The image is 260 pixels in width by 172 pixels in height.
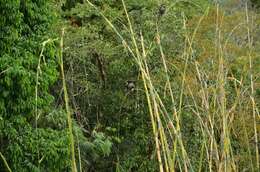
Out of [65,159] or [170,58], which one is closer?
[65,159]

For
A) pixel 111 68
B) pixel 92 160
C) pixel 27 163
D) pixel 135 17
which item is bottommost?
pixel 92 160

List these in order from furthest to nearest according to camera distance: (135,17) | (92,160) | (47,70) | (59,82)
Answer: (135,17)
(59,82)
(92,160)
(47,70)

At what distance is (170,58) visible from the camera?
20.9ft

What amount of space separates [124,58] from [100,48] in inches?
14.4

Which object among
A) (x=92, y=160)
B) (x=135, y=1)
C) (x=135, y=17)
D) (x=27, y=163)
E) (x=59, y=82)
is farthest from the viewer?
(x=135, y=1)

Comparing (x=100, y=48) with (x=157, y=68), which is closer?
(x=157, y=68)

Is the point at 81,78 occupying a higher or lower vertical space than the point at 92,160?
higher

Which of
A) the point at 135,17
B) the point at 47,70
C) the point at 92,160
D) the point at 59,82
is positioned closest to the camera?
the point at 47,70

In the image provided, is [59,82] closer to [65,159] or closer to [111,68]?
[111,68]

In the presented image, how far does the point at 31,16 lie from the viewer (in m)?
5.17

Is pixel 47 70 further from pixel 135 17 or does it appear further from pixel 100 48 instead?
pixel 135 17

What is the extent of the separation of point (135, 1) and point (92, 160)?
9.73ft

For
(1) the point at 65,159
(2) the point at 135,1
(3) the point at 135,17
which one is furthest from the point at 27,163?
(2) the point at 135,1

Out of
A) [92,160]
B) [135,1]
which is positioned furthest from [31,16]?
[135,1]
